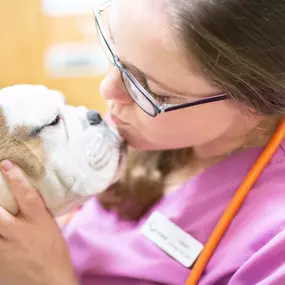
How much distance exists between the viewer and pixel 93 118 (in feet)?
3.10

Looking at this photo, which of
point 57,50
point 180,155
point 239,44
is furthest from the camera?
point 57,50

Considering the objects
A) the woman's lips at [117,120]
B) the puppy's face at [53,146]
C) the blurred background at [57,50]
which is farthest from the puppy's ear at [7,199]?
the blurred background at [57,50]

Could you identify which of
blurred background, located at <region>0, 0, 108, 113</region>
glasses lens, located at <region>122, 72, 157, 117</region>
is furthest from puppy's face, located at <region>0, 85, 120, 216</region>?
blurred background, located at <region>0, 0, 108, 113</region>

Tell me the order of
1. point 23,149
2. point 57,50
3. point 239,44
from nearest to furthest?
point 239,44 → point 23,149 → point 57,50

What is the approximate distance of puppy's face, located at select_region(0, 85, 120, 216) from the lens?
2.82 ft

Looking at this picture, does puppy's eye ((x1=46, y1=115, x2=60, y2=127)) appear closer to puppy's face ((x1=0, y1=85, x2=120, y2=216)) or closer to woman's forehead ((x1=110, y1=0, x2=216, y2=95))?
puppy's face ((x1=0, y1=85, x2=120, y2=216))

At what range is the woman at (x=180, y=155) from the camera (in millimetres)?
770

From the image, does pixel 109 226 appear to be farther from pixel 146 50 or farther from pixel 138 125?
pixel 146 50

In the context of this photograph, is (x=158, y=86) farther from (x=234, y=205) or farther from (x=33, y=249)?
(x=33, y=249)

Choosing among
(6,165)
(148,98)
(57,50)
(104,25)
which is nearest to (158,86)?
(148,98)

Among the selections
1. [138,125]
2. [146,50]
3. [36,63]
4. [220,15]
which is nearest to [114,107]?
[138,125]

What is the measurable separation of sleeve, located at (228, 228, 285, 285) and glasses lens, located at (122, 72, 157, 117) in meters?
0.25

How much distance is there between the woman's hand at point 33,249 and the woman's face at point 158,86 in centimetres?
19

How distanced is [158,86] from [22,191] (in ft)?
0.83
